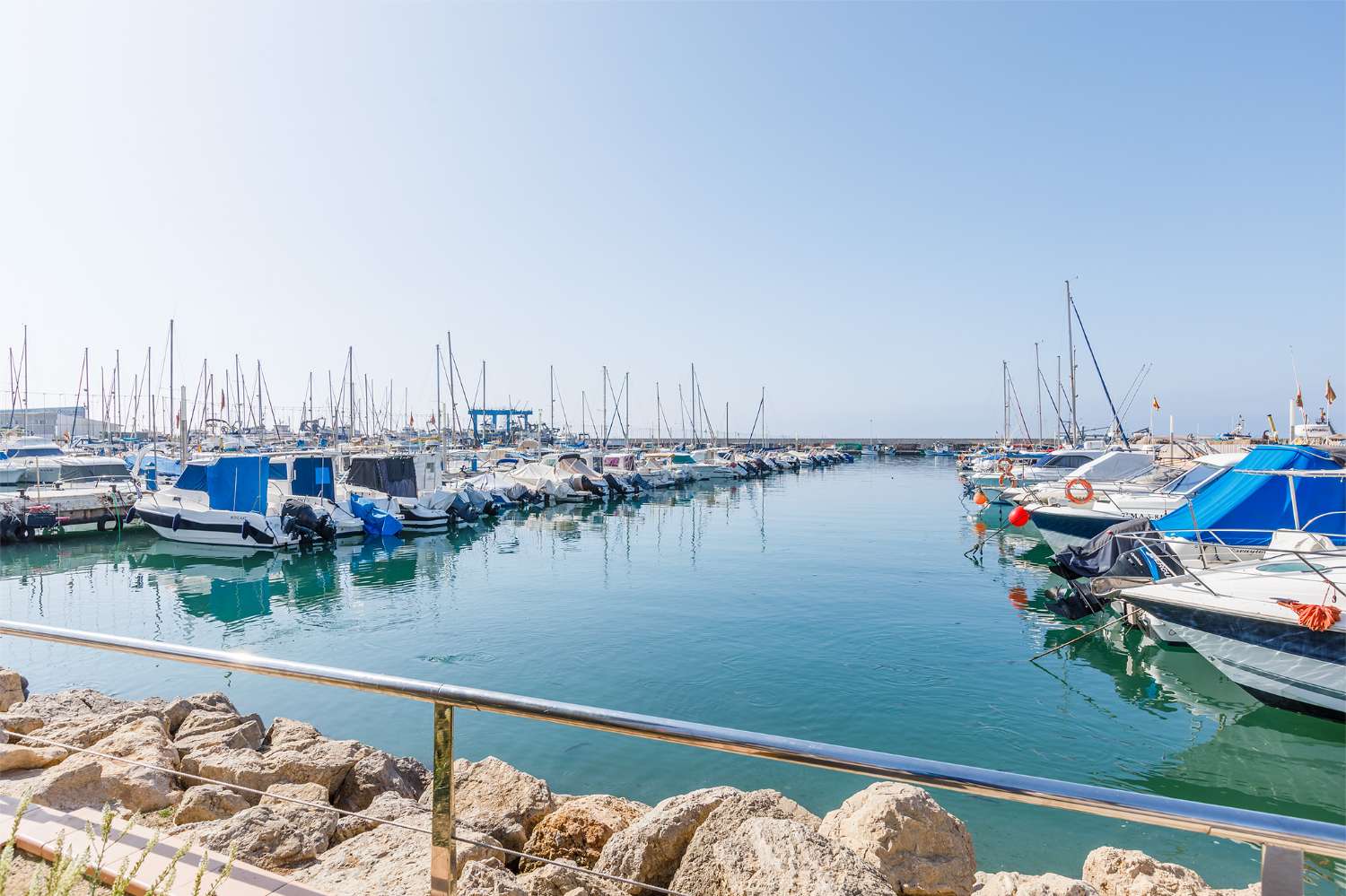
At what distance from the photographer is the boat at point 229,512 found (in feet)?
76.9

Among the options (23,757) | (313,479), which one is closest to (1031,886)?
(23,757)

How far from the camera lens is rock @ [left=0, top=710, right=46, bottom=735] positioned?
6.45 metres

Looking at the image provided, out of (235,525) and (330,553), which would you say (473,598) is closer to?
(330,553)

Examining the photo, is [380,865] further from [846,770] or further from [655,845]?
[846,770]

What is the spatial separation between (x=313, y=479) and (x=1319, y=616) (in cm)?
2829

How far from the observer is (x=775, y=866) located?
10.9ft

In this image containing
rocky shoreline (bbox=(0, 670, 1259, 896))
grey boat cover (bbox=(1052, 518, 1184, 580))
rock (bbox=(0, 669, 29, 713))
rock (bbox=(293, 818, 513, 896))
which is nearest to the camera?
rock (bbox=(293, 818, 513, 896))

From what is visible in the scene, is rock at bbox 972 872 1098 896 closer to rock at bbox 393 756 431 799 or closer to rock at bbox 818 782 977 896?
rock at bbox 818 782 977 896

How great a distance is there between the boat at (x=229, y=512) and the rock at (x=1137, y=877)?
80.9 feet

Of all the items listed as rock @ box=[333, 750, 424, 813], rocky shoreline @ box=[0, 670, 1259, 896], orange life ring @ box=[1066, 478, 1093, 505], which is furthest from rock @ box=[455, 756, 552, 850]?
orange life ring @ box=[1066, 478, 1093, 505]

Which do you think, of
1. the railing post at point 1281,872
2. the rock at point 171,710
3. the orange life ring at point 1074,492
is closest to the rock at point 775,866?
the railing post at point 1281,872

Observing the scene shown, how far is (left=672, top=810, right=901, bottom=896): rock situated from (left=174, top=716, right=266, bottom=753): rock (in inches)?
198

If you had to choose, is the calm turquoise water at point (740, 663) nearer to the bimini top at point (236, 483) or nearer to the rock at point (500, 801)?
the rock at point (500, 801)

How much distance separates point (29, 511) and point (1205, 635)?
1298 inches
